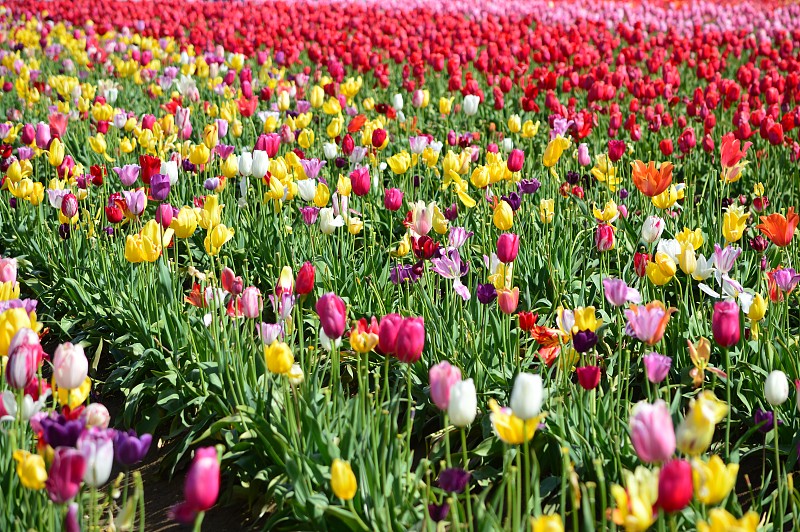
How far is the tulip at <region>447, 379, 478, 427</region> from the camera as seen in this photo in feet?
6.16

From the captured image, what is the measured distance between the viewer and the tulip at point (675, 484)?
4.99 feet

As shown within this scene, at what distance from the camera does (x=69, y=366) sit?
2053 mm

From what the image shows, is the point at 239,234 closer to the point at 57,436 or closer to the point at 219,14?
the point at 57,436

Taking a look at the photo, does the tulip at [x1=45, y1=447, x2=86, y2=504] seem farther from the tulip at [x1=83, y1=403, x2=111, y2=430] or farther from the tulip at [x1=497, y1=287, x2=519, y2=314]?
the tulip at [x1=497, y1=287, x2=519, y2=314]

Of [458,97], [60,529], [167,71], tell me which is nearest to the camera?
[60,529]

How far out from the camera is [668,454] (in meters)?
1.63

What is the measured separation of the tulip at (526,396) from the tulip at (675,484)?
1.05 ft

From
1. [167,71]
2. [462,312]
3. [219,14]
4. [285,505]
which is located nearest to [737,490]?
[462,312]

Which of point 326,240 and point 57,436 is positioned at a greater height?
point 57,436

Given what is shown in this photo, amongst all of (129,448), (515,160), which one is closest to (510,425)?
(129,448)

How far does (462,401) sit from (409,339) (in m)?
0.29

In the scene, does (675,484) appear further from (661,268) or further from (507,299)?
(661,268)

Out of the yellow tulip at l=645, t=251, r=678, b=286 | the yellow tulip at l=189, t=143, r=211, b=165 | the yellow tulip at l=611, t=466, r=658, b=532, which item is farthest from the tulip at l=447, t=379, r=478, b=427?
the yellow tulip at l=189, t=143, r=211, b=165

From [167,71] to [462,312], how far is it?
15.5 feet
